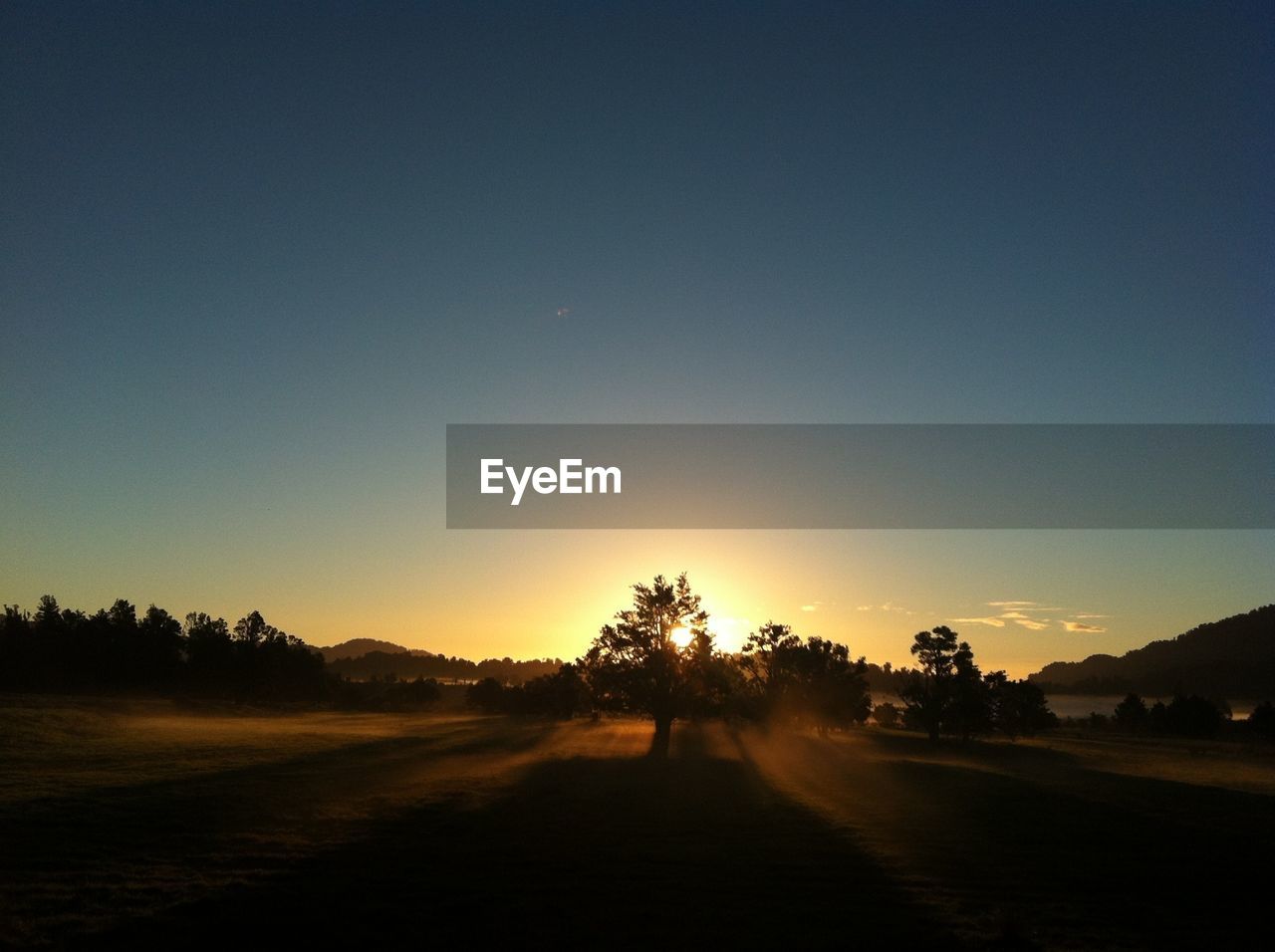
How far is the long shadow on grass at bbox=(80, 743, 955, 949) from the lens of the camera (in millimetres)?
18656

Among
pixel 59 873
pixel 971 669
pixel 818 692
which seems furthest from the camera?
pixel 818 692

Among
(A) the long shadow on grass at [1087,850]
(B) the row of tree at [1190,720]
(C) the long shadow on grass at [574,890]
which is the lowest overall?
(B) the row of tree at [1190,720]

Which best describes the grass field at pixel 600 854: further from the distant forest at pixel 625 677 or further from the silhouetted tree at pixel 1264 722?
the silhouetted tree at pixel 1264 722

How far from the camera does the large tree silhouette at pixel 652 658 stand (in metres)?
74.0

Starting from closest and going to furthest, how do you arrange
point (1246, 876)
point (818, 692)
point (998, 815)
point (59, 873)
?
point (59, 873)
point (1246, 876)
point (998, 815)
point (818, 692)

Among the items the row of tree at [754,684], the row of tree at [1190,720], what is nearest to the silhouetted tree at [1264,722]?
the row of tree at [1190,720]

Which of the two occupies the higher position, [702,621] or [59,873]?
[702,621]

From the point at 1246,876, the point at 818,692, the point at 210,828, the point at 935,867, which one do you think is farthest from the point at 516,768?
the point at 818,692

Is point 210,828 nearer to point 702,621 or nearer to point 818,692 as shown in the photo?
point 702,621

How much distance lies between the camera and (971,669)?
348ft

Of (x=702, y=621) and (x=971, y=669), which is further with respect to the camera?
(x=971, y=669)

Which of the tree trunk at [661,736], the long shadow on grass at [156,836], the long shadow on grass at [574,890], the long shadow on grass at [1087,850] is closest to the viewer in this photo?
the long shadow on grass at [574,890]

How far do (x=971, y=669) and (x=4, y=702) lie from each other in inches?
4179

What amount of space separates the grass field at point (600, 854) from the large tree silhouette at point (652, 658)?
19834 millimetres
